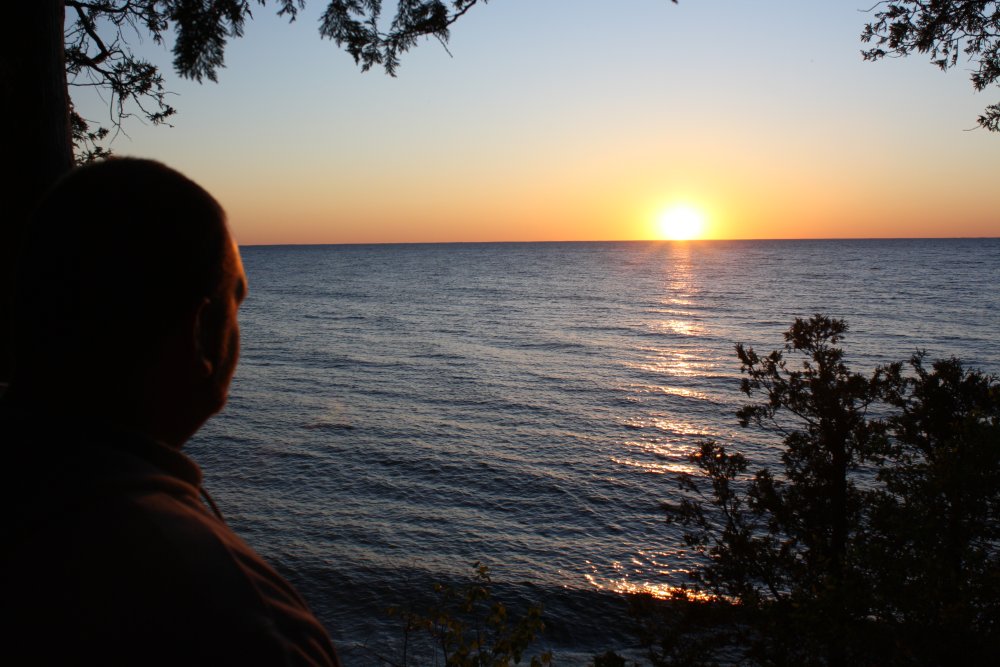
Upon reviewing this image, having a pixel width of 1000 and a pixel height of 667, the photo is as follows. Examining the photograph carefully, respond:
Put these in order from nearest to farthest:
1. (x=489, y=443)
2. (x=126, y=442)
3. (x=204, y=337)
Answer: (x=126, y=442) < (x=204, y=337) < (x=489, y=443)

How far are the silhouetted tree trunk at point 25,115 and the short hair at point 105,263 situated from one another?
2482mm

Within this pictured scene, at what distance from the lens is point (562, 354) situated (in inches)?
1353

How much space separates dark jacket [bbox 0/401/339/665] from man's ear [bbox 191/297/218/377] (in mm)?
222

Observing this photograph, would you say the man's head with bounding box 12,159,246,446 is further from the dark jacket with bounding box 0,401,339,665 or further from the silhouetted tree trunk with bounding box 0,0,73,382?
the silhouetted tree trunk with bounding box 0,0,73,382

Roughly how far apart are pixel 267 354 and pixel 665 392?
20.0 m

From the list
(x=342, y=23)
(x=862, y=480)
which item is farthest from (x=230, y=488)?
(x=862, y=480)

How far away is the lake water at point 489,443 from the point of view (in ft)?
39.5

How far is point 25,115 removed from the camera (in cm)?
311

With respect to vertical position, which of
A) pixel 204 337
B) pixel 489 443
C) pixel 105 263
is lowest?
pixel 489 443

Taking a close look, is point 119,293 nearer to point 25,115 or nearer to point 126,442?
point 126,442

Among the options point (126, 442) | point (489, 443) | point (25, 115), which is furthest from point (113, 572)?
point (489, 443)

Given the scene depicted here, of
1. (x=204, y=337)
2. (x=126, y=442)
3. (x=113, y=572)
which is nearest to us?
(x=113, y=572)

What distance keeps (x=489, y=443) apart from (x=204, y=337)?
18595 mm

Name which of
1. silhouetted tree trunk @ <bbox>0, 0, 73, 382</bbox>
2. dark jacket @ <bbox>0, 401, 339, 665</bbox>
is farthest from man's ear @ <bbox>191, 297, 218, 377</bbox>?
silhouetted tree trunk @ <bbox>0, 0, 73, 382</bbox>
